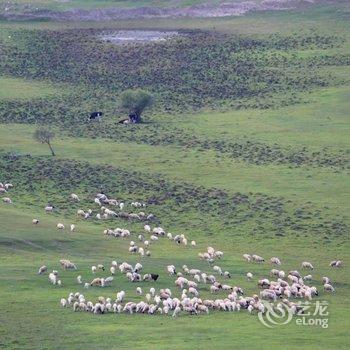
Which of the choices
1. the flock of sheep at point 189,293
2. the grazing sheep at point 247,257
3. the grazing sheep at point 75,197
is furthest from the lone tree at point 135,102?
the flock of sheep at point 189,293

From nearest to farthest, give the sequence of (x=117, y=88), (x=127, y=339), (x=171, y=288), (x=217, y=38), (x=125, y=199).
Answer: (x=127, y=339)
(x=171, y=288)
(x=125, y=199)
(x=117, y=88)
(x=217, y=38)

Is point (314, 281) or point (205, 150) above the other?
point (205, 150)

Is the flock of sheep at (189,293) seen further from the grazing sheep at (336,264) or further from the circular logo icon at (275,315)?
the grazing sheep at (336,264)

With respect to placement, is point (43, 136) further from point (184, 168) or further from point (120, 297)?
point (120, 297)

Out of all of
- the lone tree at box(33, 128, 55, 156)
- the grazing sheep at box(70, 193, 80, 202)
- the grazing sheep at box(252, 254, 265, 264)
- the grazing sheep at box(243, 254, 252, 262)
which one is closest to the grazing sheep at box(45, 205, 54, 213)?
the grazing sheep at box(70, 193, 80, 202)

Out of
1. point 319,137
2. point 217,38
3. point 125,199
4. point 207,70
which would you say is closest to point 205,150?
point 319,137

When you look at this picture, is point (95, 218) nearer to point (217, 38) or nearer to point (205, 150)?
point (205, 150)

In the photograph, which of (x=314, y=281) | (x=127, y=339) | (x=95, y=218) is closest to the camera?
(x=127, y=339)
